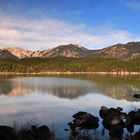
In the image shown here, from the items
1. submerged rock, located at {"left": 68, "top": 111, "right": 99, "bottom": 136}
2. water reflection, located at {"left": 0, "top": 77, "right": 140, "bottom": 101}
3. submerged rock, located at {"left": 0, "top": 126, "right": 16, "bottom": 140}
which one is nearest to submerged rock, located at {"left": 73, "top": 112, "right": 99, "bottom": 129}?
submerged rock, located at {"left": 68, "top": 111, "right": 99, "bottom": 136}

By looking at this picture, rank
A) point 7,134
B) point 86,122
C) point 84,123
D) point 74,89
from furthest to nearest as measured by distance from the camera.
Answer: point 74,89 → point 86,122 → point 84,123 → point 7,134

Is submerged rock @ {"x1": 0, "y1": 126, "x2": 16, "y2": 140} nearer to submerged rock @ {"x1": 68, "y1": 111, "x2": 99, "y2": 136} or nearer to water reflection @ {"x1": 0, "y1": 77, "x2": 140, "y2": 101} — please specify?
submerged rock @ {"x1": 68, "y1": 111, "x2": 99, "y2": 136}

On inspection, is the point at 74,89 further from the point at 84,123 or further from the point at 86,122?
the point at 84,123

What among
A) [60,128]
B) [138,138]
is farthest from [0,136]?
[60,128]

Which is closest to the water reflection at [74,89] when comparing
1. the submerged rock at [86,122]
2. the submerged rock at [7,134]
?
the submerged rock at [86,122]

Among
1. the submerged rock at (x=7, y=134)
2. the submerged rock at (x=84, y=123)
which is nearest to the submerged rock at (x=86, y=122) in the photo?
the submerged rock at (x=84, y=123)

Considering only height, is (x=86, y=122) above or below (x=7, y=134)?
below

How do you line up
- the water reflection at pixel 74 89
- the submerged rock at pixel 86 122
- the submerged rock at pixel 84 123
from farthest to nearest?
the water reflection at pixel 74 89 < the submerged rock at pixel 86 122 < the submerged rock at pixel 84 123

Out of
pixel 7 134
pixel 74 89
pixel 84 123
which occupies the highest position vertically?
pixel 7 134

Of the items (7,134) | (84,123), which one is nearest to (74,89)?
(84,123)

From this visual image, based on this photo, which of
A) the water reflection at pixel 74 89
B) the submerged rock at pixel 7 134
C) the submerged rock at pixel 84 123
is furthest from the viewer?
the water reflection at pixel 74 89

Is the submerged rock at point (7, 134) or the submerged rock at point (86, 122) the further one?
the submerged rock at point (86, 122)

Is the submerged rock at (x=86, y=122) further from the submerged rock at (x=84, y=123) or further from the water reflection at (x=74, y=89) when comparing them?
the water reflection at (x=74, y=89)

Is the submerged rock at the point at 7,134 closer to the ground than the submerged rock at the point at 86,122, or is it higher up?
higher up
